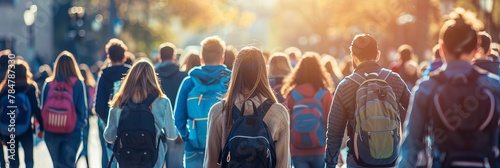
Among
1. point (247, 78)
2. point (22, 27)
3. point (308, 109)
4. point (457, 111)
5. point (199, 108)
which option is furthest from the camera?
point (22, 27)

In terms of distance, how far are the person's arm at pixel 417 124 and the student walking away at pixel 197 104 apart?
3.72m

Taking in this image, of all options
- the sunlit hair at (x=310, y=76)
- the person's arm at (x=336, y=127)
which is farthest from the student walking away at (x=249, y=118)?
the sunlit hair at (x=310, y=76)

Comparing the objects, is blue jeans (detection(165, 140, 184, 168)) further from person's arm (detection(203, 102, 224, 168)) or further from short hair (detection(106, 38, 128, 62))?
person's arm (detection(203, 102, 224, 168))

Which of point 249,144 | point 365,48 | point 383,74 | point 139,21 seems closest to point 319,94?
point 365,48

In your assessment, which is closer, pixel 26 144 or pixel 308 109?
pixel 308 109

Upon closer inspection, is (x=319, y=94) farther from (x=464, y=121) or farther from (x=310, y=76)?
(x=464, y=121)

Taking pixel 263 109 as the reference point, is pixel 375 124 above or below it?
below

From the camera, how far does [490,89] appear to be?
5719 millimetres

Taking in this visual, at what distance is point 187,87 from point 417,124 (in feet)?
12.9

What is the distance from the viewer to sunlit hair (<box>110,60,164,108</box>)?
836 cm

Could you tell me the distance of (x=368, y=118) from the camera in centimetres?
723

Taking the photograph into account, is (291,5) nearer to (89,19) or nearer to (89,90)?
(89,19)

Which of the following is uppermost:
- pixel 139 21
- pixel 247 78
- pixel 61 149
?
pixel 139 21

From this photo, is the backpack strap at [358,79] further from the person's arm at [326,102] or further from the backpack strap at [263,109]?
the person's arm at [326,102]
